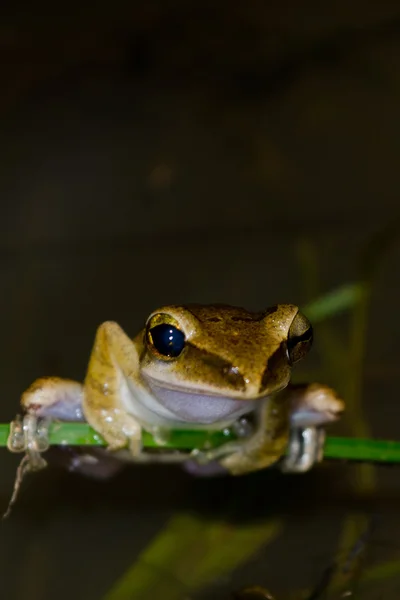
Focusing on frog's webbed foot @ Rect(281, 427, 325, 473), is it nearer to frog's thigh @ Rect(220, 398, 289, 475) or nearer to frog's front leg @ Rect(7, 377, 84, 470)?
frog's thigh @ Rect(220, 398, 289, 475)

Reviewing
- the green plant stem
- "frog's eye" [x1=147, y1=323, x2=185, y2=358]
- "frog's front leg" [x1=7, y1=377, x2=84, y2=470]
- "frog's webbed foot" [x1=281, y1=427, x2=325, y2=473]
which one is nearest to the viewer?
"frog's eye" [x1=147, y1=323, x2=185, y2=358]

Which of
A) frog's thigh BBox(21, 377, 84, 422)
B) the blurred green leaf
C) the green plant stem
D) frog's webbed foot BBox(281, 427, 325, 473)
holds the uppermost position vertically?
frog's thigh BBox(21, 377, 84, 422)

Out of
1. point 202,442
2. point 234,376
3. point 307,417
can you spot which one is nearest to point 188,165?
point 307,417

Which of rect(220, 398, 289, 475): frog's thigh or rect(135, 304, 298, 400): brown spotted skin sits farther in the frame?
rect(220, 398, 289, 475): frog's thigh

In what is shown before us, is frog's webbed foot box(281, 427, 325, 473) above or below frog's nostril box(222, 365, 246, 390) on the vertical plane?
below

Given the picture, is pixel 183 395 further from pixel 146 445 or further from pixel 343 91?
pixel 343 91

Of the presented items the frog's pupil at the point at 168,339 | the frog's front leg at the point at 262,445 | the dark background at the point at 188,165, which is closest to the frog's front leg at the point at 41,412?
the frog's front leg at the point at 262,445

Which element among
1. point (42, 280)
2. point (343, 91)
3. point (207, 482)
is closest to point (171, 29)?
point (343, 91)

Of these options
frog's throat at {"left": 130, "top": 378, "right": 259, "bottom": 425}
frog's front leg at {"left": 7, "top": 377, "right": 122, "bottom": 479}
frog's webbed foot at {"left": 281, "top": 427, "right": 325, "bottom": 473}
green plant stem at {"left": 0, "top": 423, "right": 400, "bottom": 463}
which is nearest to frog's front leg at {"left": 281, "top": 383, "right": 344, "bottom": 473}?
frog's webbed foot at {"left": 281, "top": 427, "right": 325, "bottom": 473}
